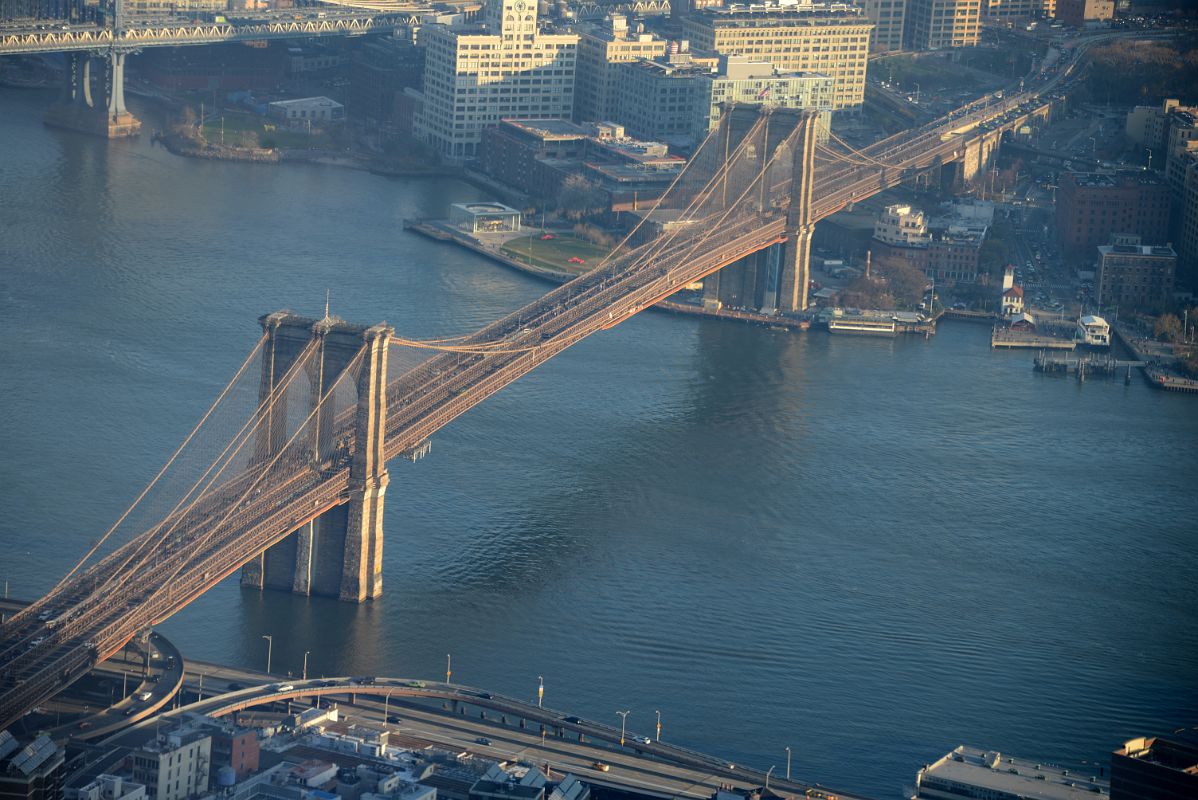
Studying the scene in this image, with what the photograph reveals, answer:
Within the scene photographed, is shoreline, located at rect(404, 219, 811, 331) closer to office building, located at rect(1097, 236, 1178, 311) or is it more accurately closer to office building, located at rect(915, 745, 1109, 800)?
office building, located at rect(1097, 236, 1178, 311)

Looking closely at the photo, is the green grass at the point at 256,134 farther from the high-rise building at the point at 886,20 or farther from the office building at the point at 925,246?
the high-rise building at the point at 886,20

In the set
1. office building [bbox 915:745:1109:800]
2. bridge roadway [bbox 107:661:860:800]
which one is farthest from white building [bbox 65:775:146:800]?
office building [bbox 915:745:1109:800]

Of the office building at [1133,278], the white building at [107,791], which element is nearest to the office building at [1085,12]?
the office building at [1133,278]

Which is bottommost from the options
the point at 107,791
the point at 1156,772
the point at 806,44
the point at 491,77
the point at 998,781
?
the point at 998,781

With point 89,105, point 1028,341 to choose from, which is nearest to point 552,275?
point 1028,341

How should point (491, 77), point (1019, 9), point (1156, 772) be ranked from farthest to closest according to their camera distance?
point (1019, 9) < point (491, 77) < point (1156, 772)

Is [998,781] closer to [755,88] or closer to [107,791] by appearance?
[107,791]

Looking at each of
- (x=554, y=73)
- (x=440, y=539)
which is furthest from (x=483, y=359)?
(x=554, y=73)
